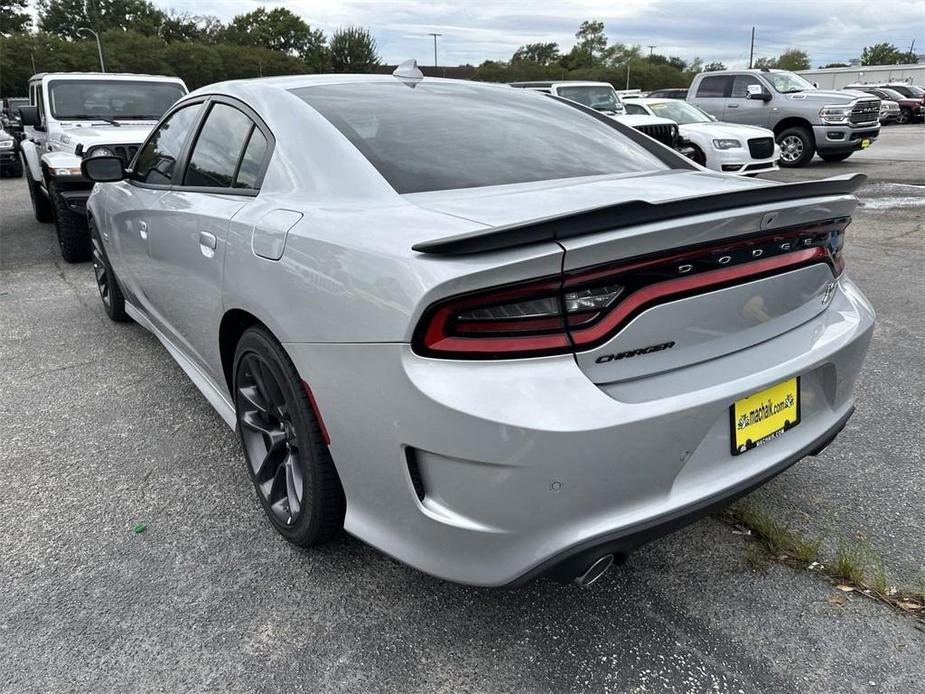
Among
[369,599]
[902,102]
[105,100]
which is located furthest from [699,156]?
[902,102]

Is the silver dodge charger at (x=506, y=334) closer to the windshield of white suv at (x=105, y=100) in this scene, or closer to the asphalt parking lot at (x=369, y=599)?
the asphalt parking lot at (x=369, y=599)

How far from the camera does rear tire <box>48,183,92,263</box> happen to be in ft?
21.9

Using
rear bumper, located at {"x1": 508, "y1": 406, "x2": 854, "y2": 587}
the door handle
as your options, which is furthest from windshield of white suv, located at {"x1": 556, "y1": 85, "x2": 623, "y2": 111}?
rear bumper, located at {"x1": 508, "y1": 406, "x2": 854, "y2": 587}

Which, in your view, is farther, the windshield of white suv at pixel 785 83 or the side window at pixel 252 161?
the windshield of white suv at pixel 785 83

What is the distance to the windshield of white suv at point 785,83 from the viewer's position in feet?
46.7

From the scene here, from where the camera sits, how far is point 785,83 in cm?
1443

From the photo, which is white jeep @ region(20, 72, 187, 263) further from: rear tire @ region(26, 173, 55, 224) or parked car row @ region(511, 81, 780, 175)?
parked car row @ region(511, 81, 780, 175)

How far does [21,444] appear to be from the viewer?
10.6ft

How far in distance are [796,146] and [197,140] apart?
13.8 meters

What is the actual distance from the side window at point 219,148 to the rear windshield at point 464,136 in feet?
0.99

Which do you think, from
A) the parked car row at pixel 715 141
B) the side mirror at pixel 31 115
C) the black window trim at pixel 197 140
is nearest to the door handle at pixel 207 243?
the black window trim at pixel 197 140

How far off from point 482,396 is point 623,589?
999 mm

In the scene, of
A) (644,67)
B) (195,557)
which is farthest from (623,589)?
(644,67)

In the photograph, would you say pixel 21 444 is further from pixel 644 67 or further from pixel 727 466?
pixel 644 67
